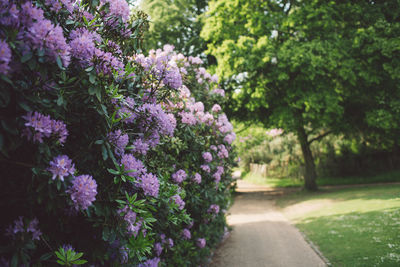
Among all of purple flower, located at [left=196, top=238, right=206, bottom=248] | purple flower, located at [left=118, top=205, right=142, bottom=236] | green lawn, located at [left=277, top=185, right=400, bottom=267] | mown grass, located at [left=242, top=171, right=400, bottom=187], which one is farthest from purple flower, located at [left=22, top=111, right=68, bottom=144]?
mown grass, located at [left=242, top=171, right=400, bottom=187]

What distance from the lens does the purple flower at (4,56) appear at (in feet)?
4.73

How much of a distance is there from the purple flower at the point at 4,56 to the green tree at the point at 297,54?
11.6 m

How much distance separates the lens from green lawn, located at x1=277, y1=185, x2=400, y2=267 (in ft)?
16.7

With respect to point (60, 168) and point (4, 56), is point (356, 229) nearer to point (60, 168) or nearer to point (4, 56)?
point (60, 168)

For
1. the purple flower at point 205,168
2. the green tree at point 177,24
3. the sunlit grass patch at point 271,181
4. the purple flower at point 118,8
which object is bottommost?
the sunlit grass patch at point 271,181

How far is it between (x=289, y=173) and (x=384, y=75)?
43.1 feet

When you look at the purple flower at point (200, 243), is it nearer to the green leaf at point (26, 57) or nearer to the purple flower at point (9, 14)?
the green leaf at point (26, 57)

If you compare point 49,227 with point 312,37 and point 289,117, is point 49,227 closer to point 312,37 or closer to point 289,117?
point 289,117

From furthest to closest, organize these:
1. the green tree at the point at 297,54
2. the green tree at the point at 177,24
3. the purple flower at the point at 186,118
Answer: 1. the green tree at the point at 177,24
2. the green tree at the point at 297,54
3. the purple flower at the point at 186,118

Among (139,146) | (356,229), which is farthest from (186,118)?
(356,229)

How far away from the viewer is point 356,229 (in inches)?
288

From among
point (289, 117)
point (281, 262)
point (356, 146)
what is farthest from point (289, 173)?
point (281, 262)

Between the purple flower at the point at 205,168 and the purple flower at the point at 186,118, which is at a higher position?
the purple flower at the point at 186,118

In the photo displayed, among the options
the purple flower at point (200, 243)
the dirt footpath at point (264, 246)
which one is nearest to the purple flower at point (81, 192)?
the purple flower at point (200, 243)
